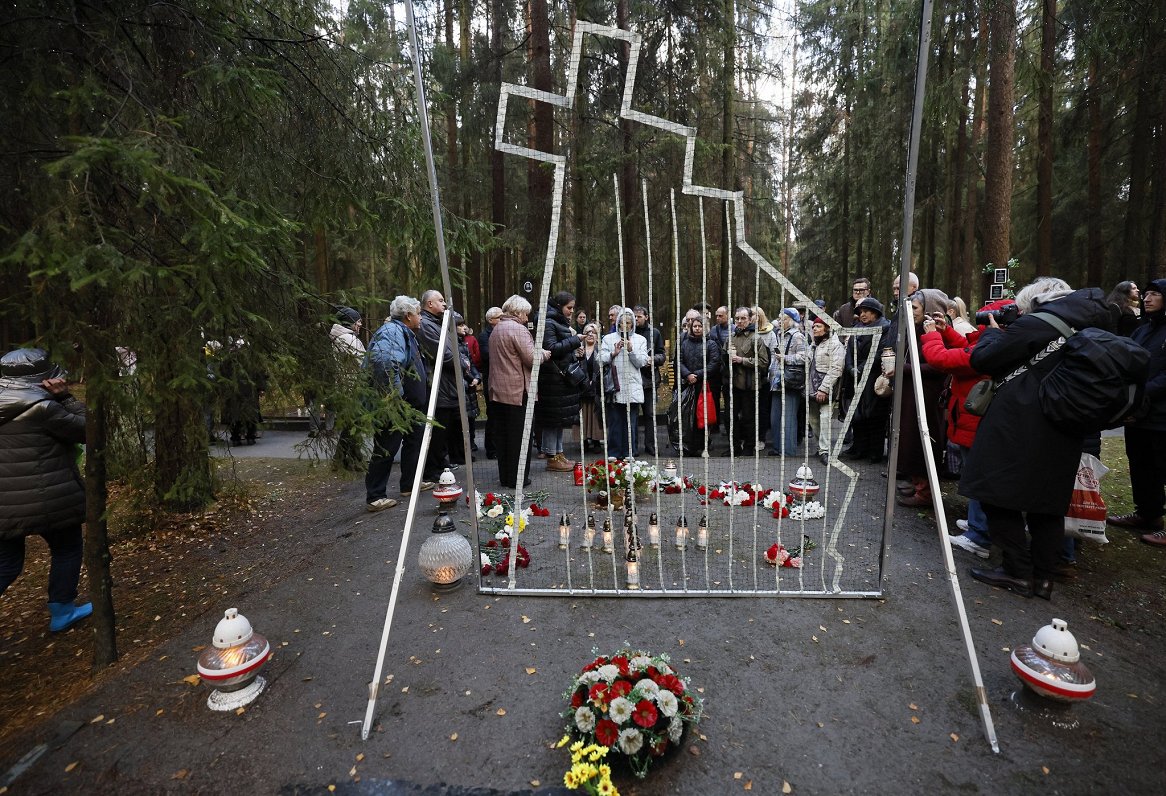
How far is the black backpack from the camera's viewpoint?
289 centimetres

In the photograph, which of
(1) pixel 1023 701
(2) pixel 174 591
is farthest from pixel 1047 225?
(2) pixel 174 591

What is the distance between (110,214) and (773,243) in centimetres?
1425

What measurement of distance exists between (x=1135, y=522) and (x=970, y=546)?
173 cm

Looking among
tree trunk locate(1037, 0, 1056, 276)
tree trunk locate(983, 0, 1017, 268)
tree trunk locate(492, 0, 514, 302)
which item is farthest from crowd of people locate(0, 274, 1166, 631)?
tree trunk locate(1037, 0, 1056, 276)

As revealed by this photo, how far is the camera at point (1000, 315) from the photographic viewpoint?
4.06m

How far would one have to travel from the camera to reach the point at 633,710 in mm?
2066

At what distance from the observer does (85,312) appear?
2.34 meters

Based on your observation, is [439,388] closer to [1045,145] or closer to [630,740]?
[630,740]

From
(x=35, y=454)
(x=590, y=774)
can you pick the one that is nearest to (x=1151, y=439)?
(x=590, y=774)

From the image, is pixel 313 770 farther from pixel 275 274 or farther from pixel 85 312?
pixel 275 274

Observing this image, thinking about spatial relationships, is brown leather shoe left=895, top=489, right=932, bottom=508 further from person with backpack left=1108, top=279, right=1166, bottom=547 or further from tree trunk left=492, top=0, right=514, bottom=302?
tree trunk left=492, top=0, right=514, bottom=302

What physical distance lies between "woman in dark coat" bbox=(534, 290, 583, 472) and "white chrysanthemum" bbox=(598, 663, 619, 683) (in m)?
3.66

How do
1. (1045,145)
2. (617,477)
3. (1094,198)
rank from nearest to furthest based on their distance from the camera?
(617,477)
(1045,145)
(1094,198)

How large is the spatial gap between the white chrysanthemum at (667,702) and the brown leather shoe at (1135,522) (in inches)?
173
